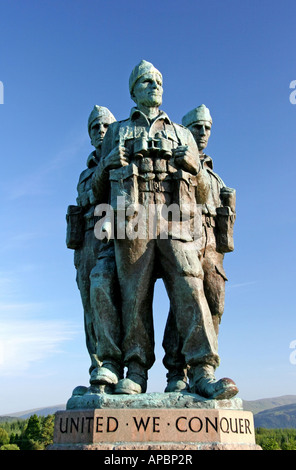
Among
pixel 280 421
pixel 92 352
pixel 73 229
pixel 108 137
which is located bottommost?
pixel 92 352

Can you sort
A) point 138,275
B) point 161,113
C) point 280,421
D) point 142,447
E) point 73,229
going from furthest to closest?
point 280,421 < point 73,229 < point 161,113 < point 138,275 < point 142,447

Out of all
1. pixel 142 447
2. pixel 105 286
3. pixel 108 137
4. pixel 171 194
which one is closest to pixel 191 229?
pixel 171 194

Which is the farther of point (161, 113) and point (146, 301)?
point (161, 113)

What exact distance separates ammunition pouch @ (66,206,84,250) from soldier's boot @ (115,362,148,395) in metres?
2.29

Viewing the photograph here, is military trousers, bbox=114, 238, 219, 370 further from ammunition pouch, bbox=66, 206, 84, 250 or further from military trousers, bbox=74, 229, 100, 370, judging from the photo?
ammunition pouch, bbox=66, 206, 84, 250

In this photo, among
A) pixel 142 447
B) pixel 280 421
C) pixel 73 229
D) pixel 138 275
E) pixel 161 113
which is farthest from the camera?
pixel 280 421

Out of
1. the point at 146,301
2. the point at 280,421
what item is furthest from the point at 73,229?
the point at 280,421

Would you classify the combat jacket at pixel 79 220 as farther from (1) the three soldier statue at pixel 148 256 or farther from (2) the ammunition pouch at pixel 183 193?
(2) the ammunition pouch at pixel 183 193

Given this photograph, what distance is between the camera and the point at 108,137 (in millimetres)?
7027

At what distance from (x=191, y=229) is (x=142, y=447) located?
285 cm

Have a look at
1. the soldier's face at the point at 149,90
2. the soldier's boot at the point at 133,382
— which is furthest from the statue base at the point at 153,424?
the soldier's face at the point at 149,90

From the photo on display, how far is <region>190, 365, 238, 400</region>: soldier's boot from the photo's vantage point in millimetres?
5277

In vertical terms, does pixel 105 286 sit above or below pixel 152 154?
below
